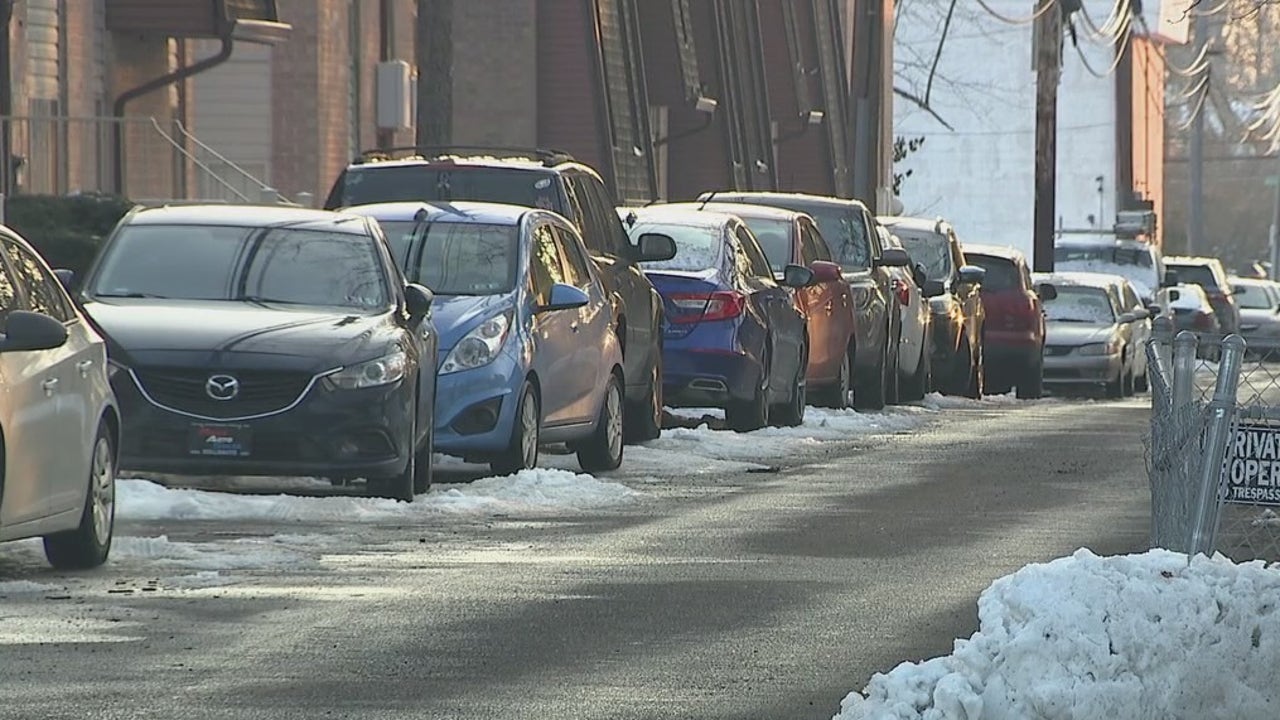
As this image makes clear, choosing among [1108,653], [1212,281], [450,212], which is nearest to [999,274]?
[450,212]

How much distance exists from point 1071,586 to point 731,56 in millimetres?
45874

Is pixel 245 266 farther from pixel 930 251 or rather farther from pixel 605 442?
pixel 930 251

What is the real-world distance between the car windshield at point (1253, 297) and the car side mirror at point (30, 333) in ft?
180

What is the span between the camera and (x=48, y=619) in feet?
36.5

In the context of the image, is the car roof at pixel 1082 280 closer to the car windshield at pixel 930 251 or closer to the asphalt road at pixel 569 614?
the car windshield at pixel 930 251

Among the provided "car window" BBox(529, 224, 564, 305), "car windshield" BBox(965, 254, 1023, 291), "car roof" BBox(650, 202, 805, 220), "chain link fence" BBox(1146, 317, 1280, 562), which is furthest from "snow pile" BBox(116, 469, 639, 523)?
"car windshield" BBox(965, 254, 1023, 291)

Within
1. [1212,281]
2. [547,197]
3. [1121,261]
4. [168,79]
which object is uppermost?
[168,79]

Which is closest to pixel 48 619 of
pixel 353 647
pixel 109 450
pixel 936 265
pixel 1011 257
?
pixel 353 647

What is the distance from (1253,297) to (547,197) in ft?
153

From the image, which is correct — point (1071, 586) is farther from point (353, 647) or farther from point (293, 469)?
point (293, 469)

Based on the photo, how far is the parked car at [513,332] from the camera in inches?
699

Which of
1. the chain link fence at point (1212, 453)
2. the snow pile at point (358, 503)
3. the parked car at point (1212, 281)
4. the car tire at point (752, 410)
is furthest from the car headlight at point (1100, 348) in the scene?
the chain link fence at point (1212, 453)

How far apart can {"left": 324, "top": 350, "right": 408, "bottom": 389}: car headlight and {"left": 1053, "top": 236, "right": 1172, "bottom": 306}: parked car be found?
3420cm

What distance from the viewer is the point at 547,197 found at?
21.5 m
